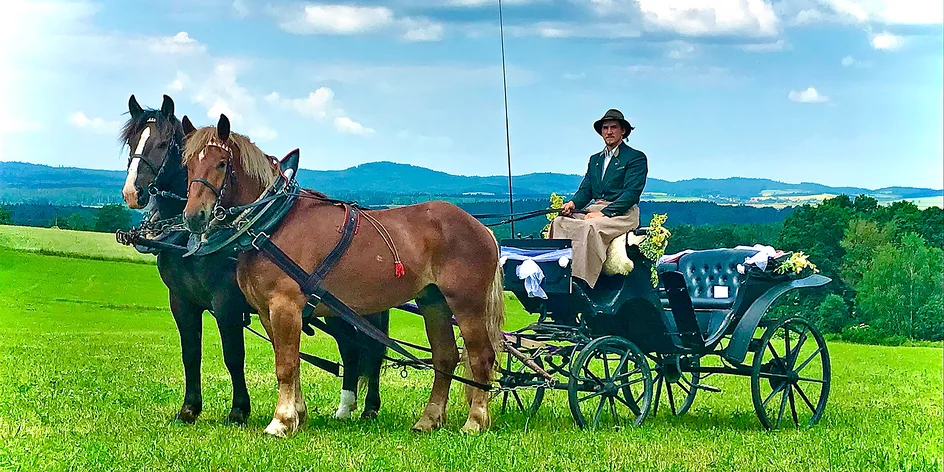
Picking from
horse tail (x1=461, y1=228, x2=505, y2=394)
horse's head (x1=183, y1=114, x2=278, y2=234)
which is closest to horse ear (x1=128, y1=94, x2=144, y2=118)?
horse's head (x1=183, y1=114, x2=278, y2=234)

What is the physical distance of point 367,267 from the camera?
23.9 ft

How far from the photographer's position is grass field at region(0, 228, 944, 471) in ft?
20.7

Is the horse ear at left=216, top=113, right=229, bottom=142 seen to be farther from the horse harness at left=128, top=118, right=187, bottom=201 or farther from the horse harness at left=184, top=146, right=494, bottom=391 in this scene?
the horse harness at left=128, top=118, right=187, bottom=201

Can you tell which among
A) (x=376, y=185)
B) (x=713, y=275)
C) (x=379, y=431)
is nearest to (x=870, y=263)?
(x=376, y=185)

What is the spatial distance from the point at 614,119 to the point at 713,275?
197cm

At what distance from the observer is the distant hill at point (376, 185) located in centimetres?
1178

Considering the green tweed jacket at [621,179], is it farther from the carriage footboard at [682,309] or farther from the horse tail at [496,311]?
the horse tail at [496,311]

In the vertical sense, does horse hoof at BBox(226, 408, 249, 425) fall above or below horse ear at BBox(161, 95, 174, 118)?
below

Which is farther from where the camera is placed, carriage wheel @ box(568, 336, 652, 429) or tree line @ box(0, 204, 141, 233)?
tree line @ box(0, 204, 141, 233)

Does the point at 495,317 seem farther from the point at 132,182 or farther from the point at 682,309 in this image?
the point at 132,182

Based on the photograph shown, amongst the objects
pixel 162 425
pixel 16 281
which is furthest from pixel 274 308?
pixel 16 281

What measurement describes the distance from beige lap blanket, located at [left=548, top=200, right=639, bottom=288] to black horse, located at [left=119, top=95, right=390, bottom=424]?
2553mm

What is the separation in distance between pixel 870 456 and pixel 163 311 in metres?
17.3

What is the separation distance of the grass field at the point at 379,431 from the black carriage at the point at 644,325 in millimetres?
385
